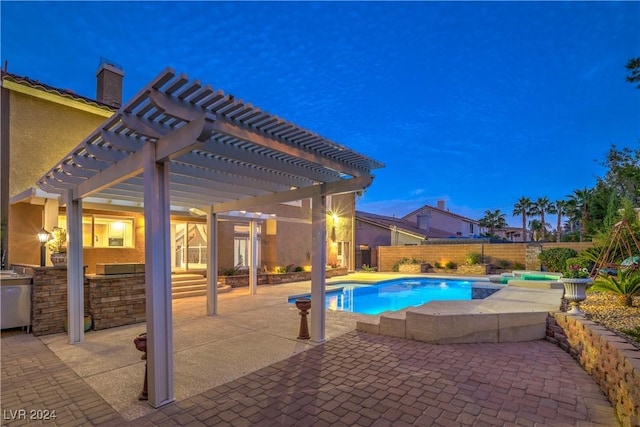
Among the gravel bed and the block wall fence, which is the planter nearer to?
the gravel bed

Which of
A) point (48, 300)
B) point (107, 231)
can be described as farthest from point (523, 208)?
point (48, 300)

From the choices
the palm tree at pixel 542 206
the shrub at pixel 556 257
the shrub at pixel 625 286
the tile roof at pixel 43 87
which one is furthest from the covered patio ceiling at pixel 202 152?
the palm tree at pixel 542 206

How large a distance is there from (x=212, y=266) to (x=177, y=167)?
4.17m

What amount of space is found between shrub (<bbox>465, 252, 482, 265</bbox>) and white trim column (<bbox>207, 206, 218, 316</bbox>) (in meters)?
16.5

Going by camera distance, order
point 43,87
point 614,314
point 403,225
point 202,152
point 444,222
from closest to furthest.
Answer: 1. point 202,152
2. point 614,314
3. point 43,87
4. point 403,225
5. point 444,222

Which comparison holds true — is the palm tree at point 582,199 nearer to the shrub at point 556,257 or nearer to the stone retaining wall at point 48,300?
the shrub at point 556,257

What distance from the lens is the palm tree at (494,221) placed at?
38.1m

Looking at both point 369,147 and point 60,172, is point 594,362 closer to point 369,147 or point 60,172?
point 60,172

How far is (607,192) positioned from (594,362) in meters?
18.6

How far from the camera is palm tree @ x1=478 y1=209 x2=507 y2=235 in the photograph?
3812cm

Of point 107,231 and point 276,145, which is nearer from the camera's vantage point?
point 276,145

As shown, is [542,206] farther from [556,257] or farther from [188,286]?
[188,286]

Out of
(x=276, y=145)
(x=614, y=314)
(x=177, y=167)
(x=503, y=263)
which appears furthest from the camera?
(x=503, y=263)

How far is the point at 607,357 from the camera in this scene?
167 inches
